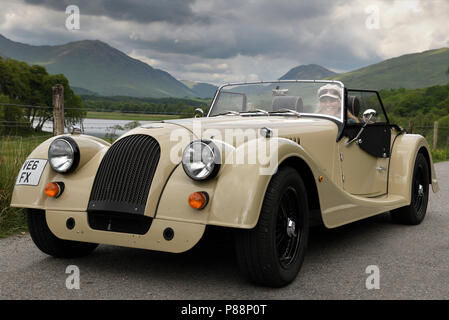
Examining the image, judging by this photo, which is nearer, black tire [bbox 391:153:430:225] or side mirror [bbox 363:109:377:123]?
side mirror [bbox 363:109:377:123]

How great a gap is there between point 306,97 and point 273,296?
2561 millimetres

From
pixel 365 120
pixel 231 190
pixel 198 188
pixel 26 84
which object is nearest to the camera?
pixel 231 190

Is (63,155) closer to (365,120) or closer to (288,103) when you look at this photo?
(288,103)

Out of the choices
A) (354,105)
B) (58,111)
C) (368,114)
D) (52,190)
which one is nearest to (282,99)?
(354,105)

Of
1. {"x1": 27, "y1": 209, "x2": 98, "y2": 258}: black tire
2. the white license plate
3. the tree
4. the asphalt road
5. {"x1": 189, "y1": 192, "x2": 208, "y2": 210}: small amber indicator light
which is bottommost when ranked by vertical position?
the asphalt road

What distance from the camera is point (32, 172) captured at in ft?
12.6

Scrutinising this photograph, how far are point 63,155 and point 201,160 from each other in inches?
49.9

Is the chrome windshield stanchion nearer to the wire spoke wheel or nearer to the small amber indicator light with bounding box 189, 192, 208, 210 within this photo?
the wire spoke wheel

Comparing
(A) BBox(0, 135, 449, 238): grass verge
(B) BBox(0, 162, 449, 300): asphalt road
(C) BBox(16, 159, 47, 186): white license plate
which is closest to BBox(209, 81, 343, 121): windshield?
(B) BBox(0, 162, 449, 300): asphalt road

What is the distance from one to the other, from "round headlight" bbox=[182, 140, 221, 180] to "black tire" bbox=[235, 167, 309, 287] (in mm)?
408

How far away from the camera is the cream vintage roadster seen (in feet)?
10.2

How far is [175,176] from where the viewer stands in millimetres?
3342

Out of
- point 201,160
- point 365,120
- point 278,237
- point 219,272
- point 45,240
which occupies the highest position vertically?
point 365,120

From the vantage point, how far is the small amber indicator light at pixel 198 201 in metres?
3.10
